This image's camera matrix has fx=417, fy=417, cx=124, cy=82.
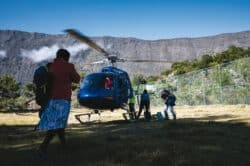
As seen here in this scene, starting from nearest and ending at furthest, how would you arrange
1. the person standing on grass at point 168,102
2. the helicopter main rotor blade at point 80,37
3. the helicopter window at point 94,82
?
the helicopter main rotor blade at point 80,37, the helicopter window at point 94,82, the person standing on grass at point 168,102

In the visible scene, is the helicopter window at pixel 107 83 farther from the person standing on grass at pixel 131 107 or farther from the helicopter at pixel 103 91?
the person standing on grass at pixel 131 107

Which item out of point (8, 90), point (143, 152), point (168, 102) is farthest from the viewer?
point (8, 90)

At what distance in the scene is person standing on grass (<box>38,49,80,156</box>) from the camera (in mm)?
7105

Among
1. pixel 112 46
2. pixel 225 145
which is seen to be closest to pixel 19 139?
pixel 225 145

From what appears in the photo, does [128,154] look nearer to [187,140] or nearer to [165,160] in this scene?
[165,160]

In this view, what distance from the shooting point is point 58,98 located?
285 inches

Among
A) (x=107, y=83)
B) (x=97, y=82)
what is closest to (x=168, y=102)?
(x=107, y=83)

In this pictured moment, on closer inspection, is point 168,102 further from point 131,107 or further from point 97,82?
point 97,82

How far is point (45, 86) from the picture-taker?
7.24 metres

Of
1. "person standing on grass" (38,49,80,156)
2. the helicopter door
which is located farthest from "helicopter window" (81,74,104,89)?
"person standing on grass" (38,49,80,156)

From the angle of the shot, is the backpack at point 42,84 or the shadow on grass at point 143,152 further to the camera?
the backpack at point 42,84

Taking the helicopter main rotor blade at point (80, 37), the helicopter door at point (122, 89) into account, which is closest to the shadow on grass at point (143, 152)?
the helicopter main rotor blade at point (80, 37)

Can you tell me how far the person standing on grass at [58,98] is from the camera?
23.3 feet

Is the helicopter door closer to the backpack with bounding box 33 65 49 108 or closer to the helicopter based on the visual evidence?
the helicopter
